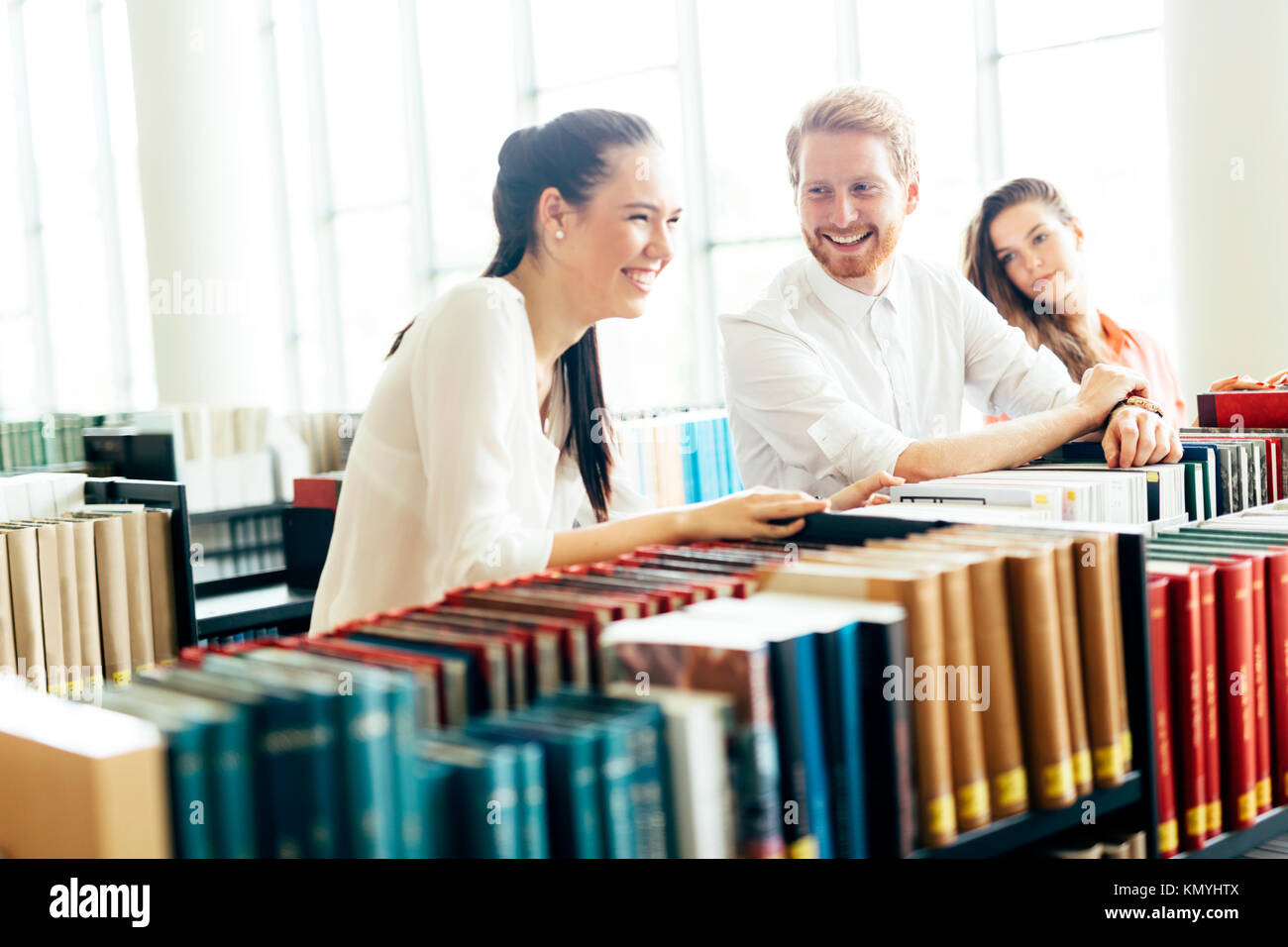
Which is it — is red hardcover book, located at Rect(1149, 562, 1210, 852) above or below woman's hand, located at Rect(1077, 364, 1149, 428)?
below

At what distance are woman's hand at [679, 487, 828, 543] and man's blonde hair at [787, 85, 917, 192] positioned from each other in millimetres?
1222

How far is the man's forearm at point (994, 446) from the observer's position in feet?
7.64

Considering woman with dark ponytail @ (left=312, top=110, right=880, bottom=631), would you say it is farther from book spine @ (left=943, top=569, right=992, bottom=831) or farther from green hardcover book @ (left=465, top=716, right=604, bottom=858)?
green hardcover book @ (left=465, top=716, right=604, bottom=858)

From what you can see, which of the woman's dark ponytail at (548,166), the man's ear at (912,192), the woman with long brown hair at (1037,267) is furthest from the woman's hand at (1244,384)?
the woman's dark ponytail at (548,166)

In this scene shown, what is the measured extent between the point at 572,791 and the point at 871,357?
201cm

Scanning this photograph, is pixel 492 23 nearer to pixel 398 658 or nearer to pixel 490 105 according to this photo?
pixel 490 105

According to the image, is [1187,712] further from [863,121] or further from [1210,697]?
[863,121]

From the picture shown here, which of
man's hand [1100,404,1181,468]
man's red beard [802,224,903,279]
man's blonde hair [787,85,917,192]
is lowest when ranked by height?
man's hand [1100,404,1181,468]

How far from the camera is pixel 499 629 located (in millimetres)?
1205

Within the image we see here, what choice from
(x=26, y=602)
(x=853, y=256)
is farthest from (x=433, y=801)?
(x=26, y=602)

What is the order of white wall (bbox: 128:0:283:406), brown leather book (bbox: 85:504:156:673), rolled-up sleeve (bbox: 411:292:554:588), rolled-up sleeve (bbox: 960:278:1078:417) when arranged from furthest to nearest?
white wall (bbox: 128:0:283:406) → brown leather book (bbox: 85:504:156:673) → rolled-up sleeve (bbox: 960:278:1078:417) → rolled-up sleeve (bbox: 411:292:554:588)

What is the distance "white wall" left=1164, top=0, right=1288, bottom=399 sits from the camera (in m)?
4.20

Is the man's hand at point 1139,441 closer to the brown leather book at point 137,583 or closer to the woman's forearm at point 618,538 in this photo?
the woman's forearm at point 618,538

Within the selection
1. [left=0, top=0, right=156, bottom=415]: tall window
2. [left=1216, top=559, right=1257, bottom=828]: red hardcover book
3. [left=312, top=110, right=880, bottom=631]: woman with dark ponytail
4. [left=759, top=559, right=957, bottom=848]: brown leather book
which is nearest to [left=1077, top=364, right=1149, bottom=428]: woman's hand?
[left=312, top=110, right=880, bottom=631]: woman with dark ponytail
